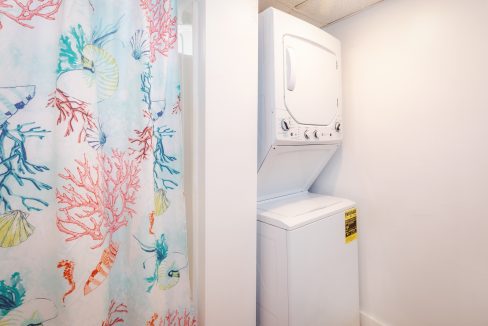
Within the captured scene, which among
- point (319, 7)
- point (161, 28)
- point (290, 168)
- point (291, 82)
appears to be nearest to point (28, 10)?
point (161, 28)

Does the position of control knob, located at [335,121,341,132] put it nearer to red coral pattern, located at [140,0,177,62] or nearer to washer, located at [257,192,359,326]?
washer, located at [257,192,359,326]

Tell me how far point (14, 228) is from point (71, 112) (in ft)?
1.39

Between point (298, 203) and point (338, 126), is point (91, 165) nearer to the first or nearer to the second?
point (298, 203)

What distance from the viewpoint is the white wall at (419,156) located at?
49.8 inches

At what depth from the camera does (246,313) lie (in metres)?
1.24

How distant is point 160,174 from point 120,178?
0.16 m

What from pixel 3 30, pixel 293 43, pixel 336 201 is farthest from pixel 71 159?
pixel 336 201

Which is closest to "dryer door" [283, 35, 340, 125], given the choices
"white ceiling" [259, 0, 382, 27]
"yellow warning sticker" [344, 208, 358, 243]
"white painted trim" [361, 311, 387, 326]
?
"white ceiling" [259, 0, 382, 27]

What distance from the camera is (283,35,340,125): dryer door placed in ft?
4.40

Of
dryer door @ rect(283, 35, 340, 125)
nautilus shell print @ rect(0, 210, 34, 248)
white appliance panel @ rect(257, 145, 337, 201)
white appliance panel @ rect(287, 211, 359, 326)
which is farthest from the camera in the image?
white appliance panel @ rect(257, 145, 337, 201)

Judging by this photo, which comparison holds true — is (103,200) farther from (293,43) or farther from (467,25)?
(467,25)

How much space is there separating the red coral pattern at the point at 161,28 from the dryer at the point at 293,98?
567 mm

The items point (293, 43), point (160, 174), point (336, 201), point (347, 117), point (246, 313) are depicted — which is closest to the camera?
point (160, 174)

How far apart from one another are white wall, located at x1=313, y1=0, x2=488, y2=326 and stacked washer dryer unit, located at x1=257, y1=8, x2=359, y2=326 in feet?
0.73
